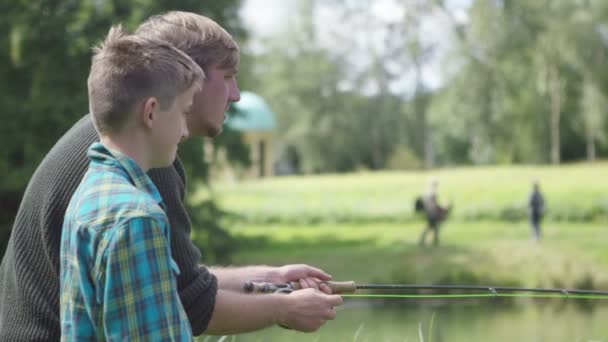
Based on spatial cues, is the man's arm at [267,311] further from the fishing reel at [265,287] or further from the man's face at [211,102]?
the man's face at [211,102]

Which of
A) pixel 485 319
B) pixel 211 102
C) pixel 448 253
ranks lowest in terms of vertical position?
pixel 485 319

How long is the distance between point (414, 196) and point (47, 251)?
88.8ft

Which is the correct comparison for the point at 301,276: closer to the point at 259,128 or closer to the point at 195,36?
the point at 195,36

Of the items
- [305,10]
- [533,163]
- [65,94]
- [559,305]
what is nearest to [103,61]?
[559,305]

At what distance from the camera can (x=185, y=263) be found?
226 centimetres

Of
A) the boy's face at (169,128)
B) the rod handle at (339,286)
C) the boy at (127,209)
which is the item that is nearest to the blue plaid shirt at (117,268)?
the boy at (127,209)

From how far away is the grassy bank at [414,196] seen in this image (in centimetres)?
2508

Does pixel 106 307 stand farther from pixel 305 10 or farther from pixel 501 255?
pixel 305 10

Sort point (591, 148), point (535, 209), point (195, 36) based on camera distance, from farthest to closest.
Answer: point (591, 148)
point (535, 209)
point (195, 36)

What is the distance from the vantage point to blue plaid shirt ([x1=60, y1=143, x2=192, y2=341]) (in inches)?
65.4

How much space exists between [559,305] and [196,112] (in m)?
12.1

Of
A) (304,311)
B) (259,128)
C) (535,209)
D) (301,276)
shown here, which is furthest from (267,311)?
(259,128)

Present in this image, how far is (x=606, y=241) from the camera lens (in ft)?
64.8

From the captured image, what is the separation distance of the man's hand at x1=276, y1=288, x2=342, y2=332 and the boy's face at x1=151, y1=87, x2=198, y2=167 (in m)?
0.61
